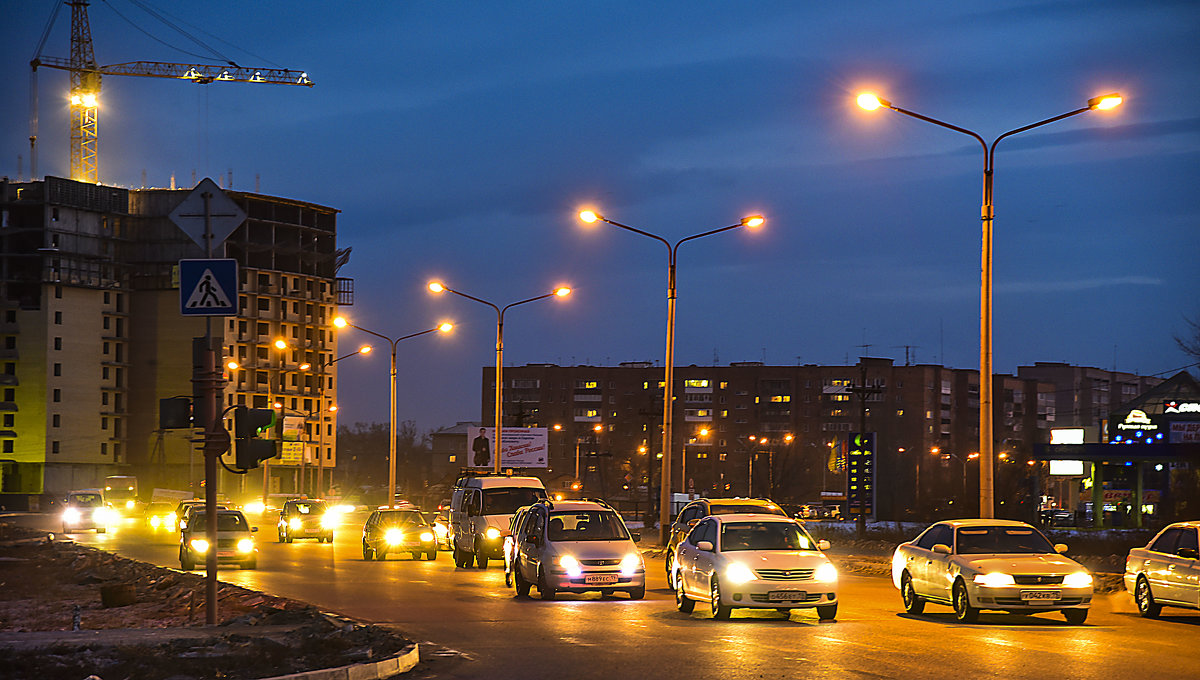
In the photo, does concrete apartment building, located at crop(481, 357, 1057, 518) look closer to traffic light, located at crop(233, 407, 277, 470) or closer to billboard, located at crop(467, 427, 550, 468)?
billboard, located at crop(467, 427, 550, 468)

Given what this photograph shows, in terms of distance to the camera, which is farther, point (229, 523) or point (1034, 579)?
point (229, 523)

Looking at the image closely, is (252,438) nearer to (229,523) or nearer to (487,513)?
(487,513)

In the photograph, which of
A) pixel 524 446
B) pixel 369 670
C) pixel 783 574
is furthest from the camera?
pixel 524 446

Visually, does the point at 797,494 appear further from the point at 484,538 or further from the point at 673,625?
the point at 673,625

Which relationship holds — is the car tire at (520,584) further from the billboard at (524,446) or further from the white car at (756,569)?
the billboard at (524,446)

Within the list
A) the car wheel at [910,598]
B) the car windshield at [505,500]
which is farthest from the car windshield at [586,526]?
the car windshield at [505,500]

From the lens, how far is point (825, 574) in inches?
757

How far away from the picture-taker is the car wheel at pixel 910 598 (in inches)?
815

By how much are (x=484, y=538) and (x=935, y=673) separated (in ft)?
69.7

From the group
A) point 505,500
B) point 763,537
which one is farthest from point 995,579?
point 505,500

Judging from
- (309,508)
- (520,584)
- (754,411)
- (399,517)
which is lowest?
(309,508)

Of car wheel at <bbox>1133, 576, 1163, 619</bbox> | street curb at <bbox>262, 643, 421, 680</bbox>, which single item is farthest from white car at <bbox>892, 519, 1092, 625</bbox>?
street curb at <bbox>262, 643, 421, 680</bbox>

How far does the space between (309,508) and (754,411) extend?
12761 centimetres

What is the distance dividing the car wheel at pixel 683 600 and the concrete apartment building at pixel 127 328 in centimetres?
10825
